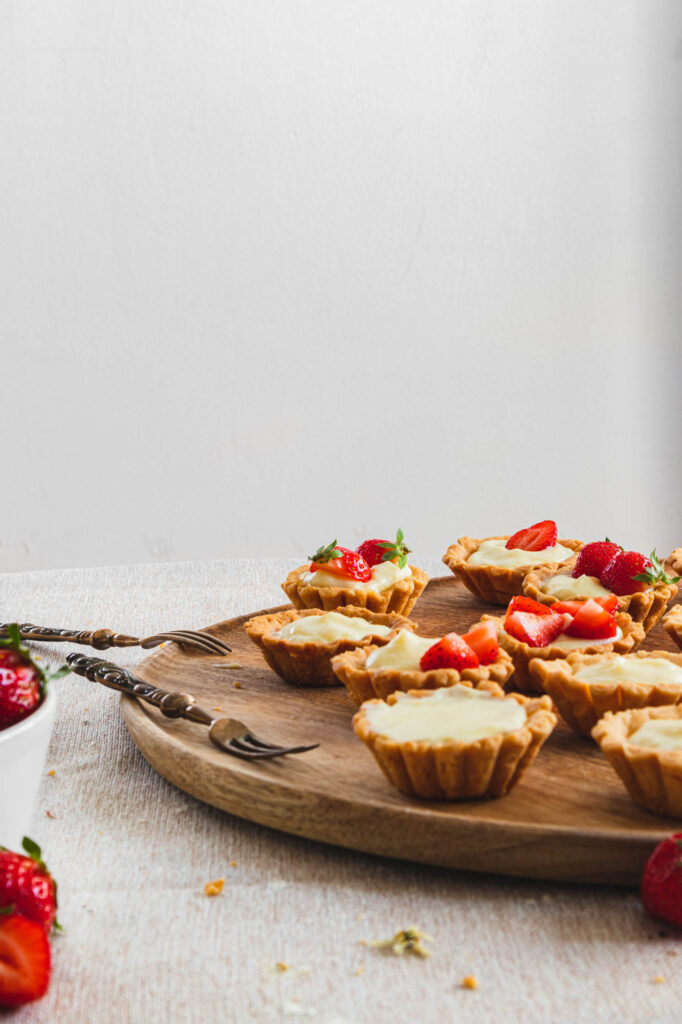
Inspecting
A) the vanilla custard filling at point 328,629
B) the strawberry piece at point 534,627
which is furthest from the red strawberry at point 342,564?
the strawberry piece at point 534,627

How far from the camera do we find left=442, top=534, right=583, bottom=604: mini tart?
2.77m

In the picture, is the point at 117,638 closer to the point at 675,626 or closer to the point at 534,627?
the point at 534,627

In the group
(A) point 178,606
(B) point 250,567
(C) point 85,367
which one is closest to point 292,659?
(A) point 178,606

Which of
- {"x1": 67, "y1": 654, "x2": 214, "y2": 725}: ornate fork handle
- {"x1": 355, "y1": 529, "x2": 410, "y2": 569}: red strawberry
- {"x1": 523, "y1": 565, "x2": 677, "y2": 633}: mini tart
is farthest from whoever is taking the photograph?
{"x1": 355, "y1": 529, "x2": 410, "y2": 569}: red strawberry

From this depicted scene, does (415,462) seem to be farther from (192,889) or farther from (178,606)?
(192,889)

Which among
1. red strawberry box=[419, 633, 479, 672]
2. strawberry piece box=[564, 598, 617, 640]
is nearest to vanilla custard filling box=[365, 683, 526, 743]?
red strawberry box=[419, 633, 479, 672]

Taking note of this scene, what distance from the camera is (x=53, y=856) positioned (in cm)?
152

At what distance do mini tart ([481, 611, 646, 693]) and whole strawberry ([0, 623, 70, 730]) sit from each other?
0.97m

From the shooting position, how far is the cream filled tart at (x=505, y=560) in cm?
279

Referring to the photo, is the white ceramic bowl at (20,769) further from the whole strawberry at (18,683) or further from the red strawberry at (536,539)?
the red strawberry at (536,539)

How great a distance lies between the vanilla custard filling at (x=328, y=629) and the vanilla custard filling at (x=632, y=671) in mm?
458

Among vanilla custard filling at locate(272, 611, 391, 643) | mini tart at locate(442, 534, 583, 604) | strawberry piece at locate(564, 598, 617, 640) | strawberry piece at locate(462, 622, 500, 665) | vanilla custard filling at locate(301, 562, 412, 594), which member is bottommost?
mini tart at locate(442, 534, 583, 604)

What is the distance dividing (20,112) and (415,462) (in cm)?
260

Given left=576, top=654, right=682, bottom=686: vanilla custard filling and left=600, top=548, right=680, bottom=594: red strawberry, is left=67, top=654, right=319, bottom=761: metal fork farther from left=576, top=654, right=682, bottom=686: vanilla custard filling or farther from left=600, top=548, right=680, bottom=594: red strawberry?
left=600, top=548, right=680, bottom=594: red strawberry
